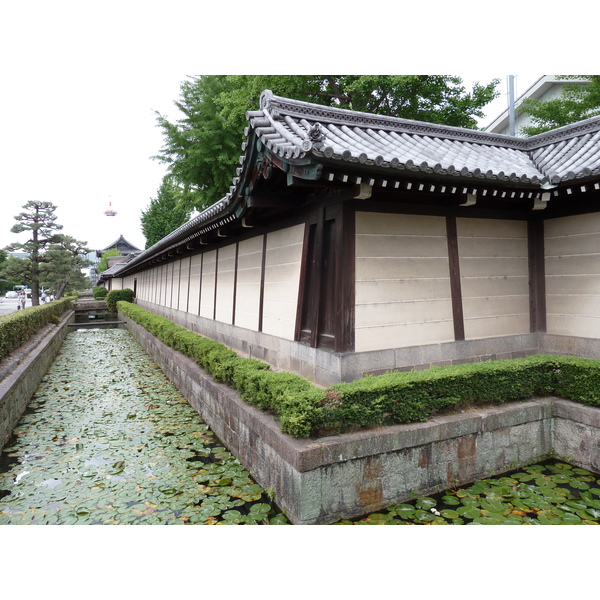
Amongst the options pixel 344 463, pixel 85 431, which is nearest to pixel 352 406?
pixel 344 463

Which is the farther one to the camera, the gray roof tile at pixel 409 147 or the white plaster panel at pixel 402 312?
the white plaster panel at pixel 402 312

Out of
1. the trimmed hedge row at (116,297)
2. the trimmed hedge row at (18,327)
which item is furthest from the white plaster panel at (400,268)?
the trimmed hedge row at (116,297)

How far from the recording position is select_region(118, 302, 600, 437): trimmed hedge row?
187 inches

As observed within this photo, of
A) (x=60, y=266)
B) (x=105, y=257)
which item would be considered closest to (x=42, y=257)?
(x=60, y=266)

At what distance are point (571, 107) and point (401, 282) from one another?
47.6 feet

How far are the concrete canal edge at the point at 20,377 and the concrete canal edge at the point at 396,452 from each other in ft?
12.4

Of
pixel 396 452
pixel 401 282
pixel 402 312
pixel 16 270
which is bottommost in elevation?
pixel 396 452

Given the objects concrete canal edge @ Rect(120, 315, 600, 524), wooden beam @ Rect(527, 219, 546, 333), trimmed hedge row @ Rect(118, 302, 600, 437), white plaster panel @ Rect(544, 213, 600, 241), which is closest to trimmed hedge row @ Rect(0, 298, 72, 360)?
trimmed hedge row @ Rect(118, 302, 600, 437)

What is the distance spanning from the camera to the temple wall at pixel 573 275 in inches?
259

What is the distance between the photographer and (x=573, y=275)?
688 centimetres

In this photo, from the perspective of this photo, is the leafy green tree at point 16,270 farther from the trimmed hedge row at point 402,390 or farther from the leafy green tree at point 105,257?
the leafy green tree at point 105,257

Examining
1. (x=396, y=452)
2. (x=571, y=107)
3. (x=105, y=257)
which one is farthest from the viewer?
(x=105, y=257)

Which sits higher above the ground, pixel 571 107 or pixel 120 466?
pixel 571 107

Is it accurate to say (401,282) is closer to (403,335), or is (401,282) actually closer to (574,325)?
(403,335)
